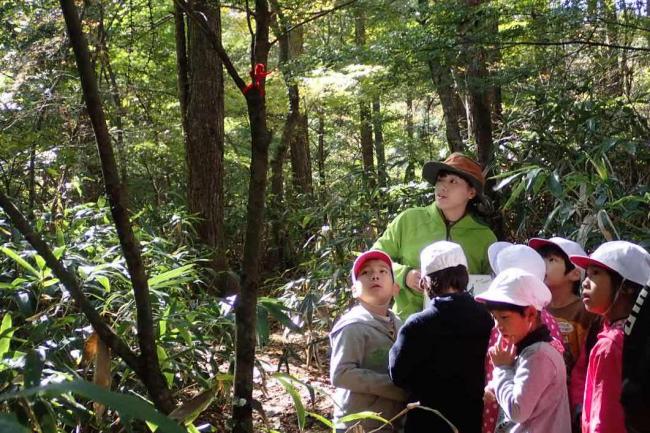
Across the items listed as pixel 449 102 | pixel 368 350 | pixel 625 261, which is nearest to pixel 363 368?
pixel 368 350

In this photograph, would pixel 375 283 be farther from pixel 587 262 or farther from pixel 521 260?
pixel 587 262

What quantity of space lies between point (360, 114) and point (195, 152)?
5599 millimetres

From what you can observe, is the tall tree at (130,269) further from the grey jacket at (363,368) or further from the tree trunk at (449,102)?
the tree trunk at (449,102)

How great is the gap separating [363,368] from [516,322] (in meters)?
0.64

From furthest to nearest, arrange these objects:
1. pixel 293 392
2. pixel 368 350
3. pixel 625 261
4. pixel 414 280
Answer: pixel 414 280 < pixel 368 350 < pixel 625 261 < pixel 293 392

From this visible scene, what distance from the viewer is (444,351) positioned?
2270 millimetres

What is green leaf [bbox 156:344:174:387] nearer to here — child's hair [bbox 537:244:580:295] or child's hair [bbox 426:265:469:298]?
child's hair [bbox 426:265:469:298]

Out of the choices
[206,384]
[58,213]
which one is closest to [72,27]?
[206,384]

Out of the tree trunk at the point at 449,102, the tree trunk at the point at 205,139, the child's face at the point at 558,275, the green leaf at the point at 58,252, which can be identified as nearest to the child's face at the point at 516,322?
the child's face at the point at 558,275

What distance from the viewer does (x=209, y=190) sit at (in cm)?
589

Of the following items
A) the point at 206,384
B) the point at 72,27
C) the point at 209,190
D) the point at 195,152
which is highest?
the point at 72,27

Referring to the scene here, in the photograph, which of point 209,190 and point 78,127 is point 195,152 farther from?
point 78,127

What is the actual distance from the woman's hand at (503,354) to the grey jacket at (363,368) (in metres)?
0.39

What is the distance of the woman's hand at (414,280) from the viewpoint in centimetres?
270
